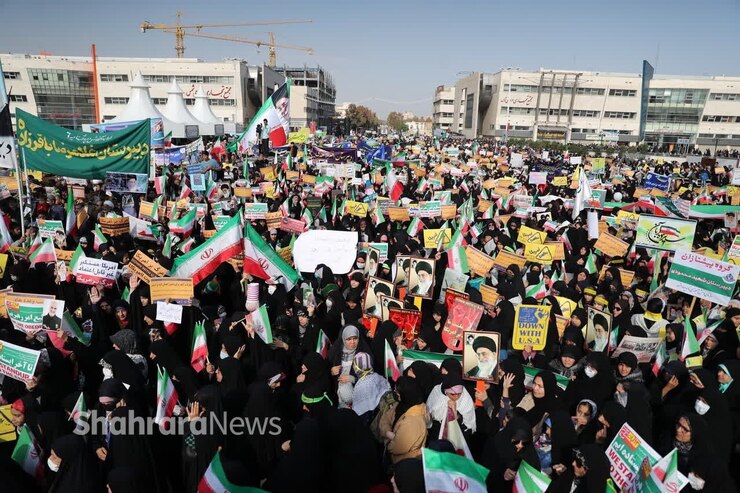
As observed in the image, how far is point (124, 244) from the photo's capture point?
27.5 feet

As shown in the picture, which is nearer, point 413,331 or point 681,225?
point 413,331

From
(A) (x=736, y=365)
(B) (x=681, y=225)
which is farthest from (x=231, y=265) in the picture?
(B) (x=681, y=225)

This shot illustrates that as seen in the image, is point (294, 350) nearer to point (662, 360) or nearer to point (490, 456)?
point (490, 456)

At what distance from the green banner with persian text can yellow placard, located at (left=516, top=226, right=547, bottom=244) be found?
7.94 m

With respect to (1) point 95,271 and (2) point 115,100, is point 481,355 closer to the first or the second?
(1) point 95,271

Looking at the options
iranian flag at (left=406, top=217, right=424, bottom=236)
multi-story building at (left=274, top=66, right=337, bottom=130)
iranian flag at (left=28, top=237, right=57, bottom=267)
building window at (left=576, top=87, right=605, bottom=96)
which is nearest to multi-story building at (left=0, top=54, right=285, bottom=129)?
multi-story building at (left=274, top=66, right=337, bottom=130)

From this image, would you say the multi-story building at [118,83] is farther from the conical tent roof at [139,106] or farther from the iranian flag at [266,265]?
the iranian flag at [266,265]

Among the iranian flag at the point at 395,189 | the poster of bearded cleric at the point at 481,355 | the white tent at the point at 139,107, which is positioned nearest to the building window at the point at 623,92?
the white tent at the point at 139,107

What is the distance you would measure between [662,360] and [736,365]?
0.68 metres

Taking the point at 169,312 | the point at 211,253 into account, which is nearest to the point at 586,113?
the point at 211,253

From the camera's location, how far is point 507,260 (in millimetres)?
7867

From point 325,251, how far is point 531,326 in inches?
140

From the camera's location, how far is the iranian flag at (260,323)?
5.10 metres
